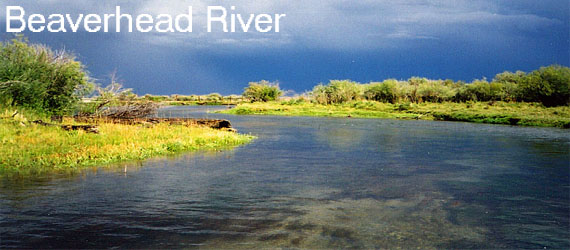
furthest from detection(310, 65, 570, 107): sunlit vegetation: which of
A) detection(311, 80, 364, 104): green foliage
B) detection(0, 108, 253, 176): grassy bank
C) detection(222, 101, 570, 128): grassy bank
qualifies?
detection(0, 108, 253, 176): grassy bank

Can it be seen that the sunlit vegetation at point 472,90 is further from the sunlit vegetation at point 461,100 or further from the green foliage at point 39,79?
the green foliage at point 39,79

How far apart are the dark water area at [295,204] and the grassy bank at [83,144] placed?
180cm

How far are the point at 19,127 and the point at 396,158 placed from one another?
69.3 feet

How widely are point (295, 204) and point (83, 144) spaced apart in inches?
546

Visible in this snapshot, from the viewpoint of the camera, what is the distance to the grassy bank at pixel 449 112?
185 ft

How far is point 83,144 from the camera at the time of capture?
23375mm

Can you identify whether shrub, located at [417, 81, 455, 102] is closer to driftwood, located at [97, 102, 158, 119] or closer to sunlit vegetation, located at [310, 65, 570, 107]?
sunlit vegetation, located at [310, 65, 570, 107]

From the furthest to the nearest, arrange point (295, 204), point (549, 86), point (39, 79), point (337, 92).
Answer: point (337, 92) → point (549, 86) → point (39, 79) → point (295, 204)

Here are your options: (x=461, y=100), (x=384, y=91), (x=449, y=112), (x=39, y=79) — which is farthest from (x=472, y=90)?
(x=39, y=79)

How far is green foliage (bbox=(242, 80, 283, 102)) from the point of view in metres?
116

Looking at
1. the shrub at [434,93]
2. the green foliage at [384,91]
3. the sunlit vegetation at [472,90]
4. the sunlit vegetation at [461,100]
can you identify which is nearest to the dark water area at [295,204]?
the sunlit vegetation at [461,100]

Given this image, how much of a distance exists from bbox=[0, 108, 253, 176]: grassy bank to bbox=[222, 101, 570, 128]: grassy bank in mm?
39784

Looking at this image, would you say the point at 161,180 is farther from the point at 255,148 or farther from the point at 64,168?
the point at 255,148

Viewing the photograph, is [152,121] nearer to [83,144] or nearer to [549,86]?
[83,144]
